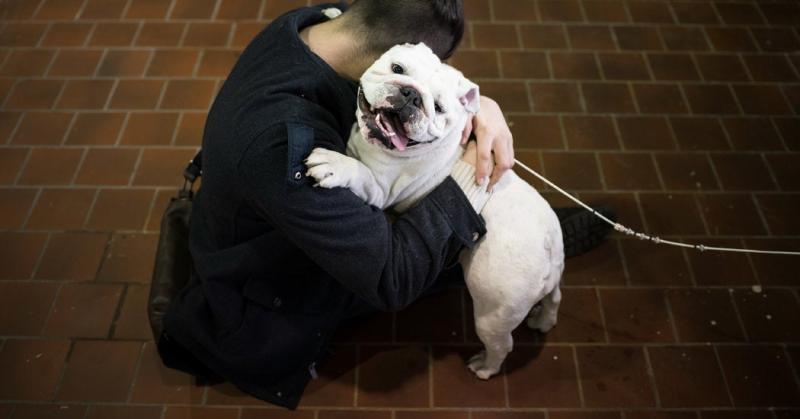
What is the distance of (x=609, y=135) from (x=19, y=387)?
325 centimetres

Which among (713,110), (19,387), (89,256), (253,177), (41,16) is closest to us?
(253,177)

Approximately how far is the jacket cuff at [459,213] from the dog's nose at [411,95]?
42 centimetres

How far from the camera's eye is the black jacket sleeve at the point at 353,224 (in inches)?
61.2

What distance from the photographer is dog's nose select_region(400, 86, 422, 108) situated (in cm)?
152

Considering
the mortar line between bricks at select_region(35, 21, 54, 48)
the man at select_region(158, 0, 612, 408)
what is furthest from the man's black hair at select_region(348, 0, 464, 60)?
the mortar line between bricks at select_region(35, 21, 54, 48)

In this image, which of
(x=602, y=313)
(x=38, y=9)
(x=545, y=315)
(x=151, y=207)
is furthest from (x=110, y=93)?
(x=602, y=313)

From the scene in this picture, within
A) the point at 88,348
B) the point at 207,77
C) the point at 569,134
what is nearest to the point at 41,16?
the point at 207,77

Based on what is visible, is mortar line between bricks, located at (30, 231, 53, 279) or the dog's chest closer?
the dog's chest

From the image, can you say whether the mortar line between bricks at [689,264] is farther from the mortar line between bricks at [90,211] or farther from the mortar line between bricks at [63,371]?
the mortar line between bricks at [90,211]

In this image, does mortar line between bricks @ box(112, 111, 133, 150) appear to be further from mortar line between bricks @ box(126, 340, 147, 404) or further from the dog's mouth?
the dog's mouth

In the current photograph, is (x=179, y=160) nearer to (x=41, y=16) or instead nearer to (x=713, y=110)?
(x=41, y=16)

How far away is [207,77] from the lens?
3.50 m

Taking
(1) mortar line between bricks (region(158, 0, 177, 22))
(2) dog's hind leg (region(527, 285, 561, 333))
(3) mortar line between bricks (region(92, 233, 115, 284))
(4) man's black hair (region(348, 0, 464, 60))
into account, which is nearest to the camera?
(4) man's black hair (region(348, 0, 464, 60))

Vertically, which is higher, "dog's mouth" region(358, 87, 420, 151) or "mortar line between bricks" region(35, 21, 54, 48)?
"dog's mouth" region(358, 87, 420, 151)
